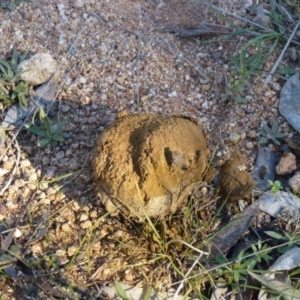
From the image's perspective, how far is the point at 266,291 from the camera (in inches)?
82.6

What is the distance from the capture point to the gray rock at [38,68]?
2553 mm

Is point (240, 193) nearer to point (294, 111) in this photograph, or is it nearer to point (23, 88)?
point (294, 111)

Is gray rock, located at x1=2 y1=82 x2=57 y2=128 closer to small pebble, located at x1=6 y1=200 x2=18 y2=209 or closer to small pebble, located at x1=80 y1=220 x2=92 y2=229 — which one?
small pebble, located at x1=6 y1=200 x2=18 y2=209

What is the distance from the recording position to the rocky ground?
215cm

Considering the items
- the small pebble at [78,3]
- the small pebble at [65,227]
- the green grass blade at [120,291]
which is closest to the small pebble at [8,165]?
the small pebble at [65,227]

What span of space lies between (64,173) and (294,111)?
43.6 inches

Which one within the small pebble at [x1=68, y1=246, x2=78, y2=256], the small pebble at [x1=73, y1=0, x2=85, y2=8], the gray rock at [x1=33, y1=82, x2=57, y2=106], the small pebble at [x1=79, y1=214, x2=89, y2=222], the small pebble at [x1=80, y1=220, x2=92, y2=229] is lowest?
the small pebble at [x1=68, y1=246, x2=78, y2=256]

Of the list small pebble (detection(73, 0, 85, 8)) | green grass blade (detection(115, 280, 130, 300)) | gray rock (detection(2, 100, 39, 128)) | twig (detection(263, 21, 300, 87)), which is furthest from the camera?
small pebble (detection(73, 0, 85, 8))

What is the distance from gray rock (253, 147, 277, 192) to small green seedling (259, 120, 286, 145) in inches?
2.0

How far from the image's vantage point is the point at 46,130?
239 centimetres

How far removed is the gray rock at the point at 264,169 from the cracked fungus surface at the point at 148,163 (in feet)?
1.20

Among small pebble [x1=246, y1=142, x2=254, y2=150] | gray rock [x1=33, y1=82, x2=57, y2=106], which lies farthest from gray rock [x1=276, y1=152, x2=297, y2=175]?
gray rock [x1=33, y1=82, x2=57, y2=106]

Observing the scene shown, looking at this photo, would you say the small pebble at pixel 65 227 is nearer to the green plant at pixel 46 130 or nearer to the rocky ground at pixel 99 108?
the rocky ground at pixel 99 108

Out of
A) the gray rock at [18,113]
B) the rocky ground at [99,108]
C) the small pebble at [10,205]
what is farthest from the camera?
the gray rock at [18,113]
